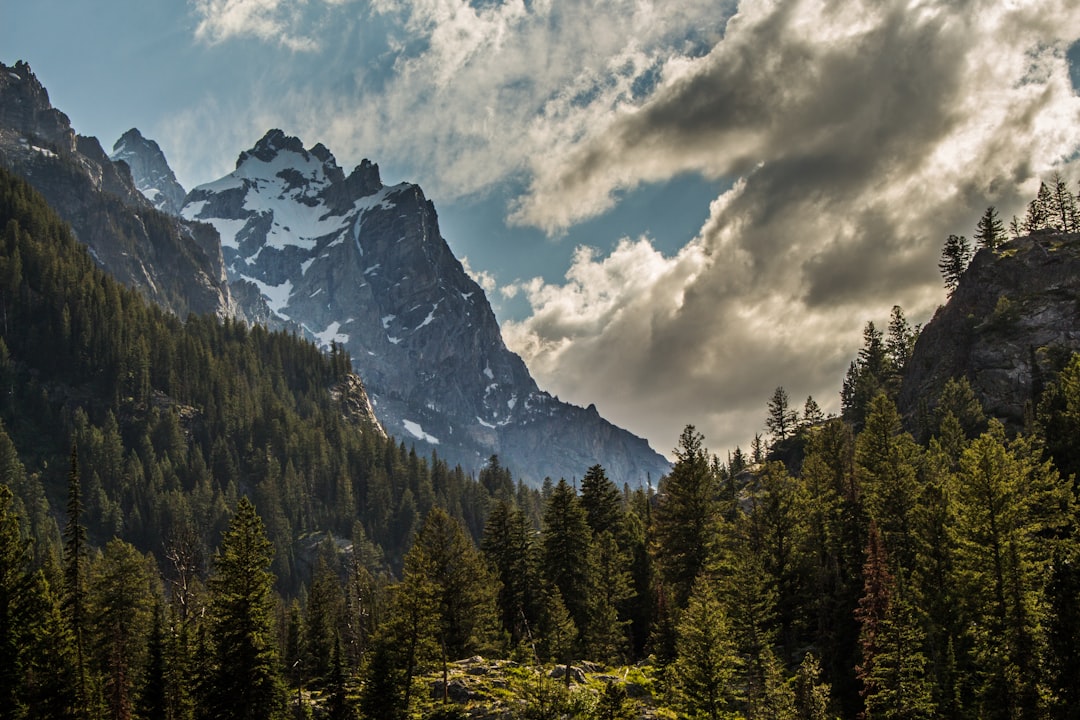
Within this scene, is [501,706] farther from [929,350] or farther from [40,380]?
[40,380]

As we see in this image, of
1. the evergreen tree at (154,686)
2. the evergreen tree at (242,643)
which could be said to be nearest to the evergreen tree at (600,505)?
the evergreen tree at (154,686)

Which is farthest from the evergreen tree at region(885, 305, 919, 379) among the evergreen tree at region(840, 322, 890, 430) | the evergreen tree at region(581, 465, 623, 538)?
the evergreen tree at region(581, 465, 623, 538)

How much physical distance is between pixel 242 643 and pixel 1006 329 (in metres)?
123

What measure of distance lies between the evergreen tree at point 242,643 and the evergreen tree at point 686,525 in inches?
1231

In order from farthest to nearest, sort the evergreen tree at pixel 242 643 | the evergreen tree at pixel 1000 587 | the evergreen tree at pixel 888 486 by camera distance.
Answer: the evergreen tree at pixel 888 486, the evergreen tree at pixel 242 643, the evergreen tree at pixel 1000 587

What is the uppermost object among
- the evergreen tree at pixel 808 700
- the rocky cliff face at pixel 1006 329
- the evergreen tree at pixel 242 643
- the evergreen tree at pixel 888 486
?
the rocky cliff face at pixel 1006 329

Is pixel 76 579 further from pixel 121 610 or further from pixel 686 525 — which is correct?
pixel 686 525

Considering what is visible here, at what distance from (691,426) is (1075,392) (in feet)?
110

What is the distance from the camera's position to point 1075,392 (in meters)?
70.5

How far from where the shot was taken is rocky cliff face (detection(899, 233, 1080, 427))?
380ft

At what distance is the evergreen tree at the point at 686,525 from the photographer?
6366cm

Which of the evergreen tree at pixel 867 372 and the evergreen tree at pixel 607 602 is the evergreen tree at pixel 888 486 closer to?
the evergreen tree at pixel 607 602

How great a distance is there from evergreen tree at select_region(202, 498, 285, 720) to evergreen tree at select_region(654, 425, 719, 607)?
103ft

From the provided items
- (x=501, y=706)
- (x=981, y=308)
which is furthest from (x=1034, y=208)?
(x=501, y=706)
